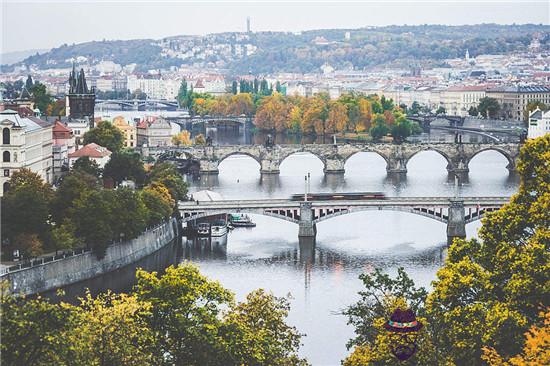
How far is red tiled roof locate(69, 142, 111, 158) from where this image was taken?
5706cm

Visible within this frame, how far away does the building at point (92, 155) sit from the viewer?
56.8 metres

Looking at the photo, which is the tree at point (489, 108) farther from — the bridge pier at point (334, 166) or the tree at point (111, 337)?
the tree at point (111, 337)

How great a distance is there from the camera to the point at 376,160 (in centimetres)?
8138

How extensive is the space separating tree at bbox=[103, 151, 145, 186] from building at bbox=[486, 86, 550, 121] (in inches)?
2559

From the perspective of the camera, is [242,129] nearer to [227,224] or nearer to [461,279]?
[227,224]

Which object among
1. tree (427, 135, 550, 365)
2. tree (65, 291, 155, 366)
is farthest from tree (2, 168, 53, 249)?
tree (427, 135, 550, 365)

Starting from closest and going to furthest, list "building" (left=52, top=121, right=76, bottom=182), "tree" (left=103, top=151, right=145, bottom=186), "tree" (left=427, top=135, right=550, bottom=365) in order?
"tree" (left=427, top=135, right=550, bottom=365) < "tree" (left=103, top=151, right=145, bottom=186) < "building" (left=52, top=121, right=76, bottom=182)

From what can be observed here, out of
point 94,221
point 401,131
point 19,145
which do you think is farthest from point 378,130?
point 94,221

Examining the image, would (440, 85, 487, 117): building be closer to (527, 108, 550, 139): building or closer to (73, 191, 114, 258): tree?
(527, 108, 550, 139): building

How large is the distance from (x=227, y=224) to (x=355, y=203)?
15.9 ft

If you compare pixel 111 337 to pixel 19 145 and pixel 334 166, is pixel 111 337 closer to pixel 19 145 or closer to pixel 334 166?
pixel 19 145

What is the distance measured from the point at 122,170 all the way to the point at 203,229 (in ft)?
21.7

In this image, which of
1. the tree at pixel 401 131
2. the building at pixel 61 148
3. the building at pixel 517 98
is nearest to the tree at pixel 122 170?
the building at pixel 61 148

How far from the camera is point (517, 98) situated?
118375mm
